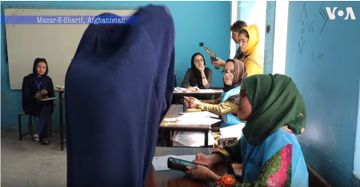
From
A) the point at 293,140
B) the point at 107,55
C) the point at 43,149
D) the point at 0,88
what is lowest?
the point at 43,149

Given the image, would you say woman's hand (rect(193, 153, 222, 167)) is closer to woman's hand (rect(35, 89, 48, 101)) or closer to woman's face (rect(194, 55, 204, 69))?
woman's face (rect(194, 55, 204, 69))

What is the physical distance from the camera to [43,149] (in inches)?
164

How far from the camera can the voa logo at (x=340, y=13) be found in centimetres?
132

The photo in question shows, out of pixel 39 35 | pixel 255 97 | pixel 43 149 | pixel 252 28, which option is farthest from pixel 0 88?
pixel 255 97

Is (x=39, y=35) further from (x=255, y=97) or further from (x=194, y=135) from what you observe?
(x=255, y=97)

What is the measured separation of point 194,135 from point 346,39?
1238mm

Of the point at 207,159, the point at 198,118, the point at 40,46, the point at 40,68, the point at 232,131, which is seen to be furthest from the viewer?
the point at 40,46

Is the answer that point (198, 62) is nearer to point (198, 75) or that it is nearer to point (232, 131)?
point (198, 75)

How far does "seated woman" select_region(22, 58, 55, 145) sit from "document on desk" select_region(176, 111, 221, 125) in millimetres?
2543

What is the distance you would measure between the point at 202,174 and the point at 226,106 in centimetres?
111

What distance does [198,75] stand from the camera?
4570 millimetres

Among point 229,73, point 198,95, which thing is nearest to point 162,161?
point 229,73

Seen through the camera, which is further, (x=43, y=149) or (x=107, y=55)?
(x=43, y=149)

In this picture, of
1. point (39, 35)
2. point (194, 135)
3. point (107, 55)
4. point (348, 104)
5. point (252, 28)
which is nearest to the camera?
point (107, 55)
